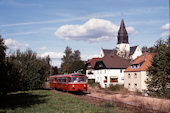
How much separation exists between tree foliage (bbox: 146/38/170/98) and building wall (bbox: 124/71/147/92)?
1079cm

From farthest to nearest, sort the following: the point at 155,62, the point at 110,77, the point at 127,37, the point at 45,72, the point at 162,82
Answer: the point at 127,37 < the point at 110,77 < the point at 45,72 < the point at 155,62 < the point at 162,82

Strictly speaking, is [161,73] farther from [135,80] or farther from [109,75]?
[109,75]

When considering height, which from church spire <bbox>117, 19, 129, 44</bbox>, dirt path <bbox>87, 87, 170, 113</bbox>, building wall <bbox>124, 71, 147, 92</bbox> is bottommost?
dirt path <bbox>87, 87, 170, 113</bbox>

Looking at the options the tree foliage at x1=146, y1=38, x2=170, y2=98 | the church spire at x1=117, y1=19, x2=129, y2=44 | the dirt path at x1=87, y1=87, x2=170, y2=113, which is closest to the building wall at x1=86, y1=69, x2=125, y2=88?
the tree foliage at x1=146, y1=38, x2=170, y2=98

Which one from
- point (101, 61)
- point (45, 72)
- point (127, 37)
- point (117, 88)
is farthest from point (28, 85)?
point (127, 37)

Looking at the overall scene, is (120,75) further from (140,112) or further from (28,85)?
(140,112)

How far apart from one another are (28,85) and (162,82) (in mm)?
21056

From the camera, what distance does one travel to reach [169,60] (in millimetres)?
26797

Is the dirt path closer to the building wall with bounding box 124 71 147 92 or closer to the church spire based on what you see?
the building wall with bounding box 124 71 147 92

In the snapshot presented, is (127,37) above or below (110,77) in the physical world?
above

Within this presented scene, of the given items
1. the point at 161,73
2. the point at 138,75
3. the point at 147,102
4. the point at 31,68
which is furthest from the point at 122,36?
the point at 147,102

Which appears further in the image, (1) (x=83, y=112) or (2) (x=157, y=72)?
(2) (x=157, y=72)

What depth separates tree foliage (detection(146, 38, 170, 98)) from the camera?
26.5m

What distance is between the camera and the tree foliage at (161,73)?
26.5m
